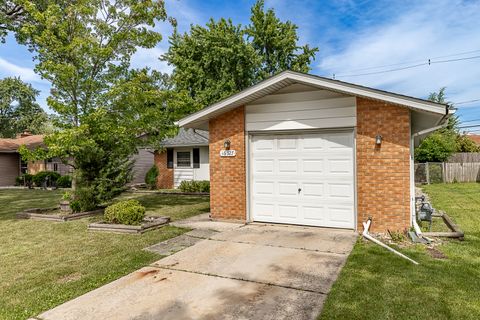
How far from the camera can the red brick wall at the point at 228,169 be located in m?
8.52

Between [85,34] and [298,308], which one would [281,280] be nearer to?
[298,308]

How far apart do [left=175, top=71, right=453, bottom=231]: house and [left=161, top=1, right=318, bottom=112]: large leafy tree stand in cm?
1381

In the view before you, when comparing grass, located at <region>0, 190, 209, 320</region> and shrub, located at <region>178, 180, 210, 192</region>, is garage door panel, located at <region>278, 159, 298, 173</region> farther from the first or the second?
shrub, located at <region>178, 180, 210, 192</region>

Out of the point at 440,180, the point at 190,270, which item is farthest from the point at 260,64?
the point at 190,270

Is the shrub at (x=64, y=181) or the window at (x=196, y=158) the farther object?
the shrub at (x=64, y=181)

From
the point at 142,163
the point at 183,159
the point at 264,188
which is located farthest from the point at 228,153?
the point at 142,163

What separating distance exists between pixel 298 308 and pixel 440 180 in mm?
20562

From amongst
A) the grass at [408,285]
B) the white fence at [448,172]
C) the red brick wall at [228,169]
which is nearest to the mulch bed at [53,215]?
the red brick wall at [228,169]

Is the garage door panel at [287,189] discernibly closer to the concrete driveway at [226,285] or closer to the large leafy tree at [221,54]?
the concrete driveway at [226,285]

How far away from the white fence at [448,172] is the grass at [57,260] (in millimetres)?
18199

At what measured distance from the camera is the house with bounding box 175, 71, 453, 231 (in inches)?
266

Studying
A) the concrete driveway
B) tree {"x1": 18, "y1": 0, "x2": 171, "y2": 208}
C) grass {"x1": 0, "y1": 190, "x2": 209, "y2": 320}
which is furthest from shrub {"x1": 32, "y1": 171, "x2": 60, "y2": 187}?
the concrete driveway

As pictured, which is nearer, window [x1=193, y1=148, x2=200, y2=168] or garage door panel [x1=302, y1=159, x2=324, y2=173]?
garage door panel [x1=302, y1=159, x2=324, y2=173]

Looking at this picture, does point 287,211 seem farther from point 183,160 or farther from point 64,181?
point 64,181
